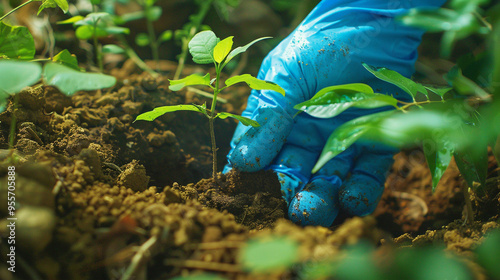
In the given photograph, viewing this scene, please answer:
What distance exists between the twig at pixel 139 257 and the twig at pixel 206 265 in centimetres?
4

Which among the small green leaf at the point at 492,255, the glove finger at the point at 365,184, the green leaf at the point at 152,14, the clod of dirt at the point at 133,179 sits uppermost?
the green leaf at the point at 152,14

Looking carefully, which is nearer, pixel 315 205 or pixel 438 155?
pixel 438 155

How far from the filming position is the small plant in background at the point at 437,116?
0.49 meters

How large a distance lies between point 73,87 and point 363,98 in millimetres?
507

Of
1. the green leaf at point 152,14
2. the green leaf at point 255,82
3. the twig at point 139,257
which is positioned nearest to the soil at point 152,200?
the twig at point 139,257

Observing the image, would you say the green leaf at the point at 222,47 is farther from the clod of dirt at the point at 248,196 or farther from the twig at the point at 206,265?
the twig at the point at 206,265

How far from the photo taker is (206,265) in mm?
520

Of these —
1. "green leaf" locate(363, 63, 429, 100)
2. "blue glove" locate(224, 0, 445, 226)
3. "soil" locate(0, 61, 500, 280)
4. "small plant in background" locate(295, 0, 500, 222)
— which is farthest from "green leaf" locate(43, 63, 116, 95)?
"green leaf" locate(363, 63, 429, 100)

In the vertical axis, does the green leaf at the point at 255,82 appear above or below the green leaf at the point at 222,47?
below

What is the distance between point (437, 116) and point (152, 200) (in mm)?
539

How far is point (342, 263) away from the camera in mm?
433

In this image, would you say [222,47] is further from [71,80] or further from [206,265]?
[206,265]

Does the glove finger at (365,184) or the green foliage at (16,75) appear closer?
the green foliage at (16,75)

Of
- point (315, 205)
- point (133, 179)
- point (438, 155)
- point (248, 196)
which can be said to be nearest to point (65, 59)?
point (133, 179)
